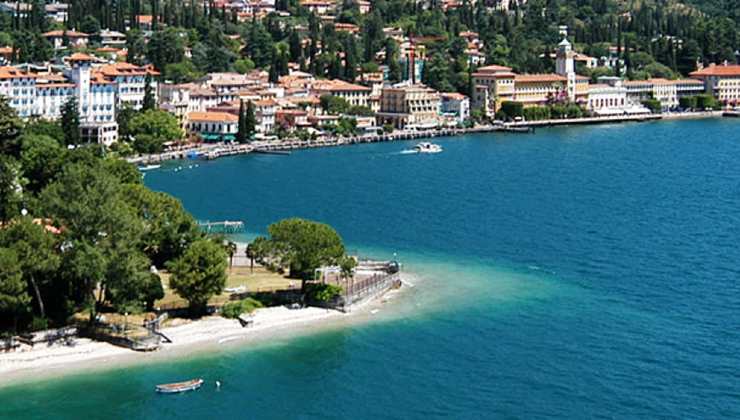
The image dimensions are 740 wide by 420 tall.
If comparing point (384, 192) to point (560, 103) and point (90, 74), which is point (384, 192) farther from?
point (560, 103)

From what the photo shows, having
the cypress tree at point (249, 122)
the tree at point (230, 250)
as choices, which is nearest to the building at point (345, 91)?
the cypress tree at point (249, 122)

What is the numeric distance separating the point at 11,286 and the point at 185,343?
373cm

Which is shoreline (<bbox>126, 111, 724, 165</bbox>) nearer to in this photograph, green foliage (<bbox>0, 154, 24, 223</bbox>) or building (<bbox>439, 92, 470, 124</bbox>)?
building (<bbox>439, 92, 470, 124</bbox>)

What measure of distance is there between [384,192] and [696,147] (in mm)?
24500

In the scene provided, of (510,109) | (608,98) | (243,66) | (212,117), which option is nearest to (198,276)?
(212,117)

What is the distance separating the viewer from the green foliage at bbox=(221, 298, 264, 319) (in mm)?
29688

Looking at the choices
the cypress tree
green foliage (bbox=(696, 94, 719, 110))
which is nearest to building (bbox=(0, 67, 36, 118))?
the cypress tree

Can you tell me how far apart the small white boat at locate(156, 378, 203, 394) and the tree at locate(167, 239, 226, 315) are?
4360 millimetres

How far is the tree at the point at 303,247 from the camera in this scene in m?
31.5

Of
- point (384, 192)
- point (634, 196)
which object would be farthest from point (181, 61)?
point (634, 196)

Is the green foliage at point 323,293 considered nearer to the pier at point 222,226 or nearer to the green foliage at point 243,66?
the pier at point 222,226

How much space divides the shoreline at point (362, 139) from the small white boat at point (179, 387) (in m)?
35.1

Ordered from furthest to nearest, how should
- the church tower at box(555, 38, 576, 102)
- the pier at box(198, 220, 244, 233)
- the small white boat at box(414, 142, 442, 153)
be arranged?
the church tower at box(555, 38, 576, 102), the small white boat at box(414, 142, 442, 153), the pier at box(198, 220, 244, 233)

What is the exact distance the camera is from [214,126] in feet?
226
